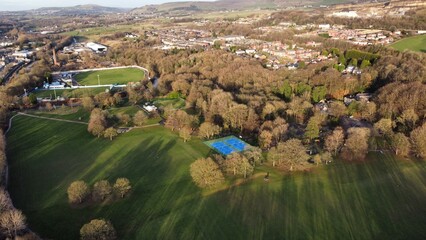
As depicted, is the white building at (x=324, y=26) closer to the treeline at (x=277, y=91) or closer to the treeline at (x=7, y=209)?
the treeline at (x=277, y=91)

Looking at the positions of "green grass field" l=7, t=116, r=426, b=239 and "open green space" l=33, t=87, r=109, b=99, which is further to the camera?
"open green space" l=33, t=87, r=109, b=99

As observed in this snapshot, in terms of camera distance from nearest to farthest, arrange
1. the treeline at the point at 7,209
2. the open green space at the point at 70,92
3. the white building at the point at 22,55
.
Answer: the treeline at the point at 7,209 → the open green space at the point at 70,92 → the white building at the point at 22,55

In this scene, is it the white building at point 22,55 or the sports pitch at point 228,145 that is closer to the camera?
the sports pitch at point 228,145

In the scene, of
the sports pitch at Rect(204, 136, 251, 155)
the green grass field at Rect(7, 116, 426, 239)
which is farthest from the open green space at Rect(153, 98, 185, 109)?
the green grass field at Rect(7, 116, 426, 239)

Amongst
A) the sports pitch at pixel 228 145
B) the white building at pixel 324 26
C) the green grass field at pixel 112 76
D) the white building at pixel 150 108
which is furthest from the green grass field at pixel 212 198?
the white building at pixel 324 26

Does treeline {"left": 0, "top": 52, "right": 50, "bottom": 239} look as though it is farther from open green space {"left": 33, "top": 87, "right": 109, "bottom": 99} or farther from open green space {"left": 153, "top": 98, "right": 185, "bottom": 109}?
open green space {"left": 153, "top": 98, "right": 185, "bottom": 109}

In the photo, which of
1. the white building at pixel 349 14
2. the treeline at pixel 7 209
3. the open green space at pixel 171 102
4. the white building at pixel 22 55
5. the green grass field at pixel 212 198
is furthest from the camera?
the white building at pixel 349 14
